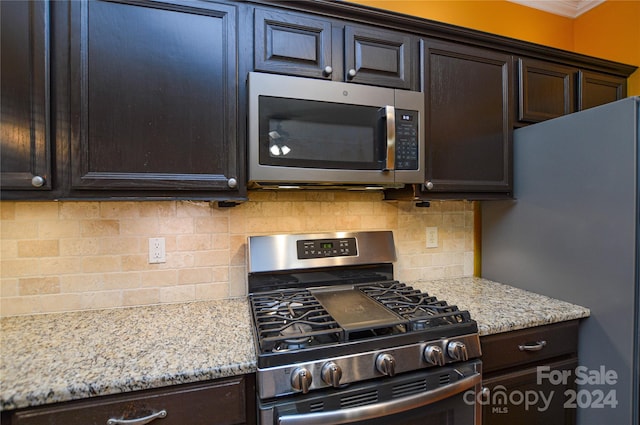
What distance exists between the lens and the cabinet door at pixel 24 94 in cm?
100

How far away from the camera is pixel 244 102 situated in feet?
4.04

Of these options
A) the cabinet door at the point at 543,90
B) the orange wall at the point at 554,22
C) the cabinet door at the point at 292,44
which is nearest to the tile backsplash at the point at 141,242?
the cabinet door at the point at 292,44

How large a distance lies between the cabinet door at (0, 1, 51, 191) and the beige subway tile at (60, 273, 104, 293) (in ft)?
1.56

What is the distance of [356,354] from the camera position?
979mm

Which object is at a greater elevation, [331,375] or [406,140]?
[406,140]

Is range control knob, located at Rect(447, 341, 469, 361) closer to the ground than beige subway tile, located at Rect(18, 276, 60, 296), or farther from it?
closer to the ground

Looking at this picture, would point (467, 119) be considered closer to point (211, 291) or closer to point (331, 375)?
point (331, 375)

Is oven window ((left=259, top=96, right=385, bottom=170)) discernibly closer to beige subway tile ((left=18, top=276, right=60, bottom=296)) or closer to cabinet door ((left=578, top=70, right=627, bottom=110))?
beige subway tile ((left=18, top=276, right=60, bottom=296))

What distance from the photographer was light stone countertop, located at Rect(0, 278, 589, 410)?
833 mm

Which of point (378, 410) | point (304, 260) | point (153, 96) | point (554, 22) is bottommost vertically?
point (378, 410)

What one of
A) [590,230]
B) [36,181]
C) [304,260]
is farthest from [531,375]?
[36,181]

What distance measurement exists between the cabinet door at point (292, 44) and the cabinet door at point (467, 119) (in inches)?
20.5

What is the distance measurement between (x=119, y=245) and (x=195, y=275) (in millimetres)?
350

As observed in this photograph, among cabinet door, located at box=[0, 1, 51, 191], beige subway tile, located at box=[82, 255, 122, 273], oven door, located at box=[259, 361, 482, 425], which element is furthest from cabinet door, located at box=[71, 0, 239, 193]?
oven door, located at box=[259, 361, 482, 425]
